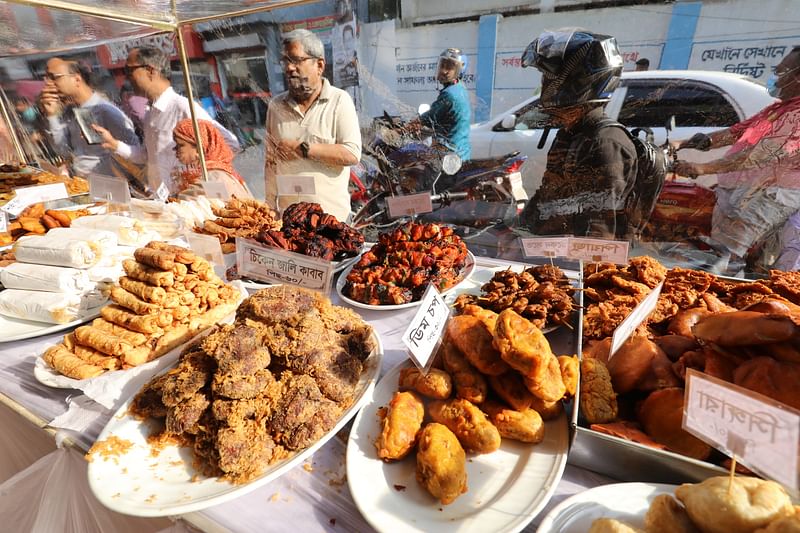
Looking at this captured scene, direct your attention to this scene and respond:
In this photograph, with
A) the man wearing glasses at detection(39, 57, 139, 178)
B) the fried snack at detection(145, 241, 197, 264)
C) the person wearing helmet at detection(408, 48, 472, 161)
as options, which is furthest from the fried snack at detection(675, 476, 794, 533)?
the man wearing glasses at detection(39, 57, 139, 178)

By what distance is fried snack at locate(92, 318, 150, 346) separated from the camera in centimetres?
191

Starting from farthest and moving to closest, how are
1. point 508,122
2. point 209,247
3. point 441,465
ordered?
point 508,122
point 209,247
point 441,465

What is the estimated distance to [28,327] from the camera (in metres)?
2.30

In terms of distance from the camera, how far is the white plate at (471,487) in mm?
1139

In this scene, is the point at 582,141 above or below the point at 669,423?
above

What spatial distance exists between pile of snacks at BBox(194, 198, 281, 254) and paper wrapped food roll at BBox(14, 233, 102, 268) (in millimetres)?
960

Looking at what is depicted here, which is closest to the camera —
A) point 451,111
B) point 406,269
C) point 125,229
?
point 406,269

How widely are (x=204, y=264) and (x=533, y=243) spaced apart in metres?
2.09

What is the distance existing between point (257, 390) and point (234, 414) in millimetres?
116

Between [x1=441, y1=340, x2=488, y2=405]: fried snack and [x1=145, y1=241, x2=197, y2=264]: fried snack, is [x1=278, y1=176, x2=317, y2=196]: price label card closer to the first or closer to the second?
[x1=145, y1=241, x2=197, y2=264]: fried snack

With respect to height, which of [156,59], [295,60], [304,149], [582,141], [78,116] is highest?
Result: [156,59]

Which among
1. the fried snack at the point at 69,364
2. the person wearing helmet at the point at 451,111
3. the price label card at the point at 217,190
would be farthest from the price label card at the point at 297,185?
the fried snack at the point at 69,364

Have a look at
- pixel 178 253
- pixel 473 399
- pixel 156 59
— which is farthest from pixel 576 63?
pixel 156 59

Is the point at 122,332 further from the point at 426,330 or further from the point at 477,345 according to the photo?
the point at 477,345
